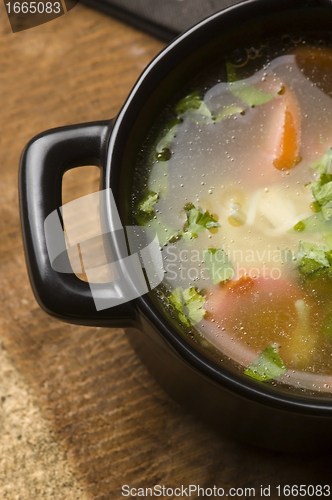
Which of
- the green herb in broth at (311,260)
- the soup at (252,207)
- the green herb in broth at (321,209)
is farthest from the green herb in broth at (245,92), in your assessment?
the green herb in broth at (311,260)

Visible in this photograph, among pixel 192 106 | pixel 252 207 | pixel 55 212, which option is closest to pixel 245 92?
pixel 192 106

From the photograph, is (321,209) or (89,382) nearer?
(321,209)

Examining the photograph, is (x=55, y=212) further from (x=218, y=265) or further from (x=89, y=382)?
(x=89, y=382)

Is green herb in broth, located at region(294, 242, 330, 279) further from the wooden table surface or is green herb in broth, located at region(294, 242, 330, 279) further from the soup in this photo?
the wooden table surface

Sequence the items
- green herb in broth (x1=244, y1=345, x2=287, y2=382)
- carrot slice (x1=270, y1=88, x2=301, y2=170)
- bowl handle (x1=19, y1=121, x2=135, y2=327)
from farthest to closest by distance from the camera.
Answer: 1. carrot slice (x1=270, y1=88, x2=301, y2=170)
2. green herb in broth (x1=244, y1=345, x2=287, y2=382)
3. bowl handle (x1=19, y1=121, x2=135, y2=327)

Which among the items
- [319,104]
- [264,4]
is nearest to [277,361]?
[319,104]

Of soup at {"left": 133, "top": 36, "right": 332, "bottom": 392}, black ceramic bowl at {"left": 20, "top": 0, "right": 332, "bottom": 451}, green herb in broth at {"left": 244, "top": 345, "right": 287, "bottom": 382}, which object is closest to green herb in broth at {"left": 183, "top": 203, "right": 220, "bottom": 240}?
soup at {"left": 133, "top": 36, "right": 332, "bottom": 392}
